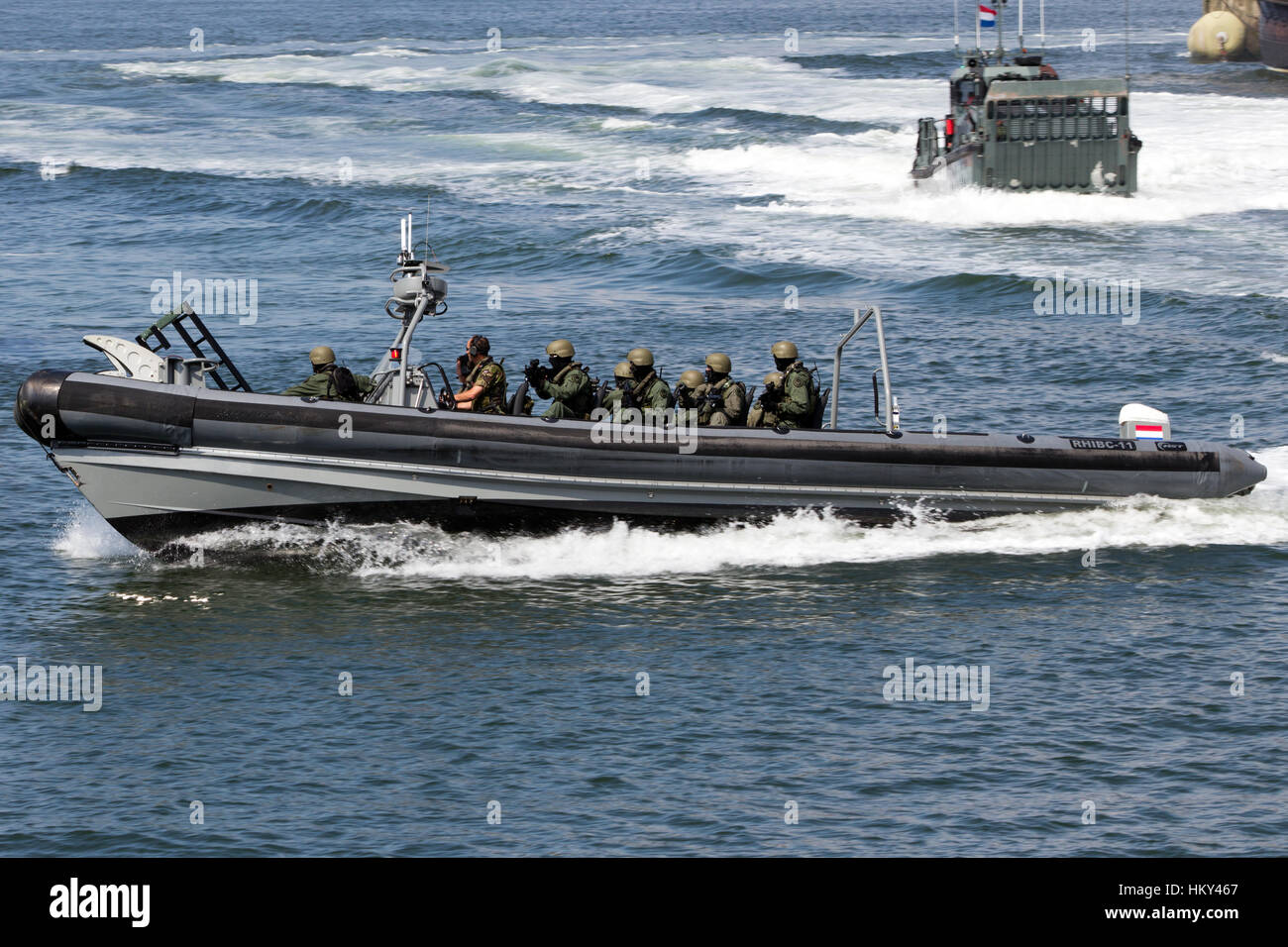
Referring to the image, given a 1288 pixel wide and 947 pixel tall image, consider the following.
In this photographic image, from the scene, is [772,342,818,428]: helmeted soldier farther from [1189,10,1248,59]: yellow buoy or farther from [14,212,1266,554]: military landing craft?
[1189,10,1248,59]: yellow buoy

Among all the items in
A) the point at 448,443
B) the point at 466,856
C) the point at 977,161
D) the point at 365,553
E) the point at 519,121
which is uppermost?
the point at 519,121

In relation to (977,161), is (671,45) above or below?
above

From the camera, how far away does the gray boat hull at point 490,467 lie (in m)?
15.3

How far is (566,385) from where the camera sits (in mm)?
16328

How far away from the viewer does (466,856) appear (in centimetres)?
1097

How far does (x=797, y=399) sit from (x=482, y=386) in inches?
115

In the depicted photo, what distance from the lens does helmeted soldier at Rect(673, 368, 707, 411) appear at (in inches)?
639

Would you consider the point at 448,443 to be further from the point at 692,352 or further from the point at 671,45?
the point at 671,45

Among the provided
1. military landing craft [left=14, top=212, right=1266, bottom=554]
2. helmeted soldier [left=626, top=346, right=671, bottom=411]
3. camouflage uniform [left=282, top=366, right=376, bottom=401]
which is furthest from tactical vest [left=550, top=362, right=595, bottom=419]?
camouflage uniform [left=282, top=366, right=376, bottom=401]

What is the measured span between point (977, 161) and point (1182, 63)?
4043 cm

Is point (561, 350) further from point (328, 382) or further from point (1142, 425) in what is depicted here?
point (1142, 425)

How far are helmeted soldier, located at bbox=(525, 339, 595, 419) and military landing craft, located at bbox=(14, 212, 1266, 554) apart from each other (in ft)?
1.02

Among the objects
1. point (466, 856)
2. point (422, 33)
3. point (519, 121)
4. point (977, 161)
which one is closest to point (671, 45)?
point (422, 33)

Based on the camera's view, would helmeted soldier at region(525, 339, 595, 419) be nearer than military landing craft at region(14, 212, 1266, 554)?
No
